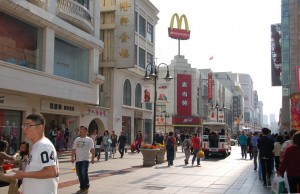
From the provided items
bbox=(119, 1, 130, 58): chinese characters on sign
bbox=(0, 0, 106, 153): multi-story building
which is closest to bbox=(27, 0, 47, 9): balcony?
bbox=(0, 0, 106, 153): multi-story building

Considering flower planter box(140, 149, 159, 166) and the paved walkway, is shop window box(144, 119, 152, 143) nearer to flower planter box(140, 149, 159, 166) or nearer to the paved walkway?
flower planter box(140, 149, 159, 166)

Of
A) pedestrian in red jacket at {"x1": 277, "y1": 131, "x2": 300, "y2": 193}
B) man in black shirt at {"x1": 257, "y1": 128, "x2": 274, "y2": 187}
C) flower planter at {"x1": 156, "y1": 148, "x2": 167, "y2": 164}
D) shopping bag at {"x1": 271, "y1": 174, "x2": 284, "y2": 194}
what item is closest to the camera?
shopping bag at {"x1": 271, "y1": 174, "x2": 284, "y2": 194}

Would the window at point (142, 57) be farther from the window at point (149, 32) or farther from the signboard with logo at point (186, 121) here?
the signboard with logo at point (186, 121)

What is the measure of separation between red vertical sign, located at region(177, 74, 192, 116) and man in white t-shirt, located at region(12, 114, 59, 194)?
73.4 metres

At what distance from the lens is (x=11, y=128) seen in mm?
21359

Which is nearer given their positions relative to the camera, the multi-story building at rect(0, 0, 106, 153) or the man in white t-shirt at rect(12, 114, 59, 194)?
the man in white t-shirt at rect(12, 114, 59, 194)

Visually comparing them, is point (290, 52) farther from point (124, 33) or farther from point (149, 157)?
point (149, 157)

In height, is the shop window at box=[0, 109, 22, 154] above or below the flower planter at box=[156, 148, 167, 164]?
above

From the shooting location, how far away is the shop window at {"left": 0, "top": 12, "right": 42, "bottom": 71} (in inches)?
778

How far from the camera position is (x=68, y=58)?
2659 centimetres

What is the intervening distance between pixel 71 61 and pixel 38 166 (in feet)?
76.4

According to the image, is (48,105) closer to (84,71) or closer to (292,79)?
(84,71)

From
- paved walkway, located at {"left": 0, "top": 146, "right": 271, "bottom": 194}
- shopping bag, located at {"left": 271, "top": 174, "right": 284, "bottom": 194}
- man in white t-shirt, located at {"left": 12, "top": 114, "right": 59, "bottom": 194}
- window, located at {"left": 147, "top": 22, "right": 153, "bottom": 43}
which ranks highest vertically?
window, located at {"left": 147, "top": 22, "right": 153, "bottom": 43}

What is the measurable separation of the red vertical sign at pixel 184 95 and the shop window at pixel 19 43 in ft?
185
